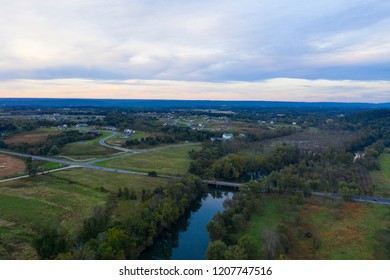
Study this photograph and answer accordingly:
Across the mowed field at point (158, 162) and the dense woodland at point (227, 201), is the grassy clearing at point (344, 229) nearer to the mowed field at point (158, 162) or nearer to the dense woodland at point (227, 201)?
the dense woodland at point (227, 201)

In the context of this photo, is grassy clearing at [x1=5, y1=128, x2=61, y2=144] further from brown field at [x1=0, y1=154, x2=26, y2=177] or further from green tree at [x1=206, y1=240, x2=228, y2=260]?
green tree at [x1=206, y1=240, x2=228, y2=260]

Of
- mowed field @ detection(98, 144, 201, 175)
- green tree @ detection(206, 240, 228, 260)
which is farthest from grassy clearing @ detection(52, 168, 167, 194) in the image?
green tree @ detection(206, 240, 228, 260)

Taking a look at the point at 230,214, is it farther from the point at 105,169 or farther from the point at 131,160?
the point at 131,160

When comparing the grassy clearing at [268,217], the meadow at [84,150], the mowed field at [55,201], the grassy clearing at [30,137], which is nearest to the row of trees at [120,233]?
the mowed field at [55,201]

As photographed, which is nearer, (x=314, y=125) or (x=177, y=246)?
(x=177, y=246)

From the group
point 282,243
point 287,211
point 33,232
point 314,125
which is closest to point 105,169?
point 33,232

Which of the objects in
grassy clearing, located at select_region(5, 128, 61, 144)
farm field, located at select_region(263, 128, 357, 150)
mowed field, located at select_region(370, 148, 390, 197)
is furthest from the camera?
farm field, located at select_region(263, 128, 357, 150)

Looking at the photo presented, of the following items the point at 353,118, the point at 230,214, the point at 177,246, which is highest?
the point at 353,118
